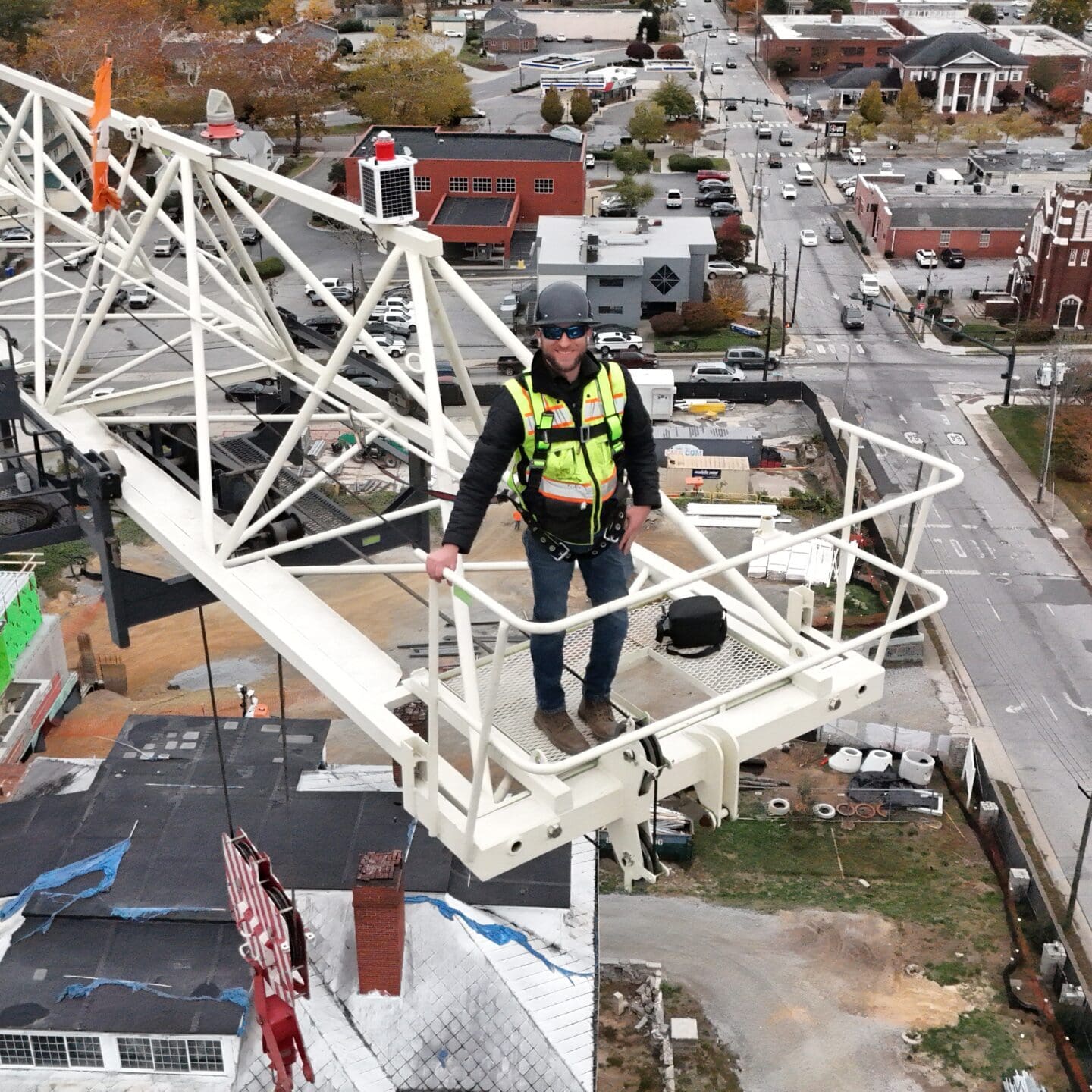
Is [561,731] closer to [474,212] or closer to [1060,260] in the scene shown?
[1060,260]

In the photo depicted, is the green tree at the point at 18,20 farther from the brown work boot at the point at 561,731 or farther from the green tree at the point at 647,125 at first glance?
the brown work boot at the point at 561,731

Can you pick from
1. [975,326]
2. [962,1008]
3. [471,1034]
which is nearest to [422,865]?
[471,1034]

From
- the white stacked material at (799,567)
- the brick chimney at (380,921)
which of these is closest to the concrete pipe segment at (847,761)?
the white stacked material at (799,567)

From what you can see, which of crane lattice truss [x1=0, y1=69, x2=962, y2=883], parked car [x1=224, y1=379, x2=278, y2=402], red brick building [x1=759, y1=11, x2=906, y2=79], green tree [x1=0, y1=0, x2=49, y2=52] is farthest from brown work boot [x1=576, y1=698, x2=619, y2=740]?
red brick building [x1=759, y1=11, x2=906, y2=79]

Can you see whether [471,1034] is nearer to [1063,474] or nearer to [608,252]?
[1063,474]

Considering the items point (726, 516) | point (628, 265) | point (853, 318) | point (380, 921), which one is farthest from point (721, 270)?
point (380, 921)

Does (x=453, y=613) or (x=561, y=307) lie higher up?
(x=561, y=307)
